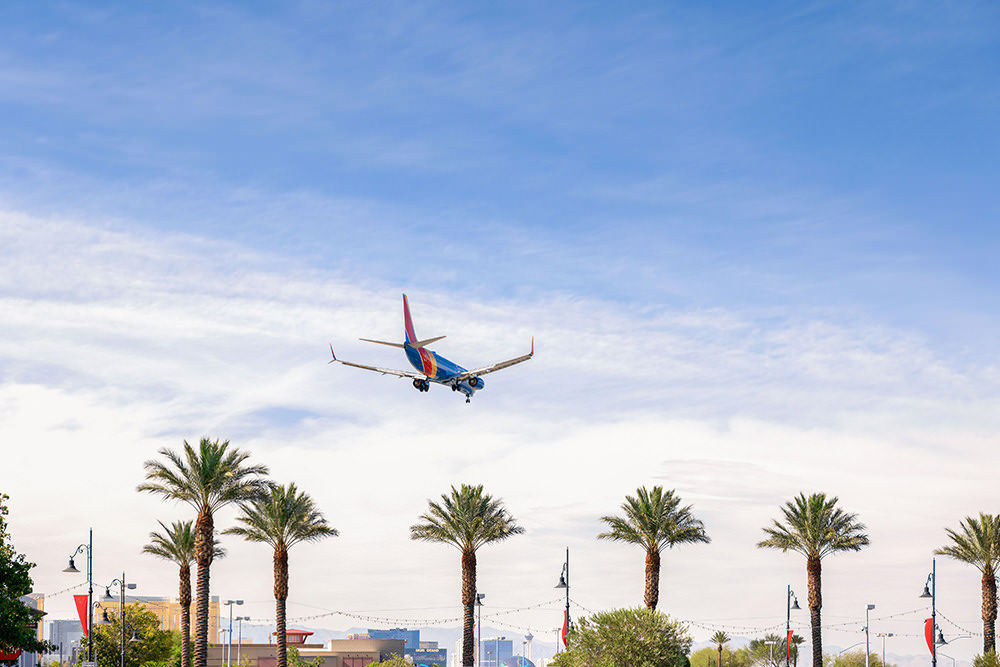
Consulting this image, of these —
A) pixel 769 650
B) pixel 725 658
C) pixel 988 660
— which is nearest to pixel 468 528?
pixel 988 660

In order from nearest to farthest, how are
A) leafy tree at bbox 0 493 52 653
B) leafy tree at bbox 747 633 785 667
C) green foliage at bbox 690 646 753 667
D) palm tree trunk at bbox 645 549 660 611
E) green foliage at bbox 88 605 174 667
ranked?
leafy tree at bbox 0 493 52 653, palm tree trunk at bbox 645 549 660 611, green foliage at bbox 88 605 174 667, leafy tree at bbox 747 633 785 667, green foliage at bbox 690 646 753 667

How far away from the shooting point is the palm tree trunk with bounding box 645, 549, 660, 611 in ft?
210

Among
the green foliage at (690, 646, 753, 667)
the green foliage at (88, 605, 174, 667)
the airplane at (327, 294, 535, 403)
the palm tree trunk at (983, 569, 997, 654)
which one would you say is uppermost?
the airplane at (327, 294, 535, 403)

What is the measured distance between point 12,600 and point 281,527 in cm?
1930

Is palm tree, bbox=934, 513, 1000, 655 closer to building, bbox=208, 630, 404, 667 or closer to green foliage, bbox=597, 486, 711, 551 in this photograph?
green foliage, bbox=597, 486, 711, 551

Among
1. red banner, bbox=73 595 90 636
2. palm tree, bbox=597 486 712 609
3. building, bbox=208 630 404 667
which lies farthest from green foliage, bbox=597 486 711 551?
building, bbox=208 630 404 667

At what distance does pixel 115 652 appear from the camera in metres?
98.4

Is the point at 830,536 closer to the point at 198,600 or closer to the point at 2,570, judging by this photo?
the point at 198,600

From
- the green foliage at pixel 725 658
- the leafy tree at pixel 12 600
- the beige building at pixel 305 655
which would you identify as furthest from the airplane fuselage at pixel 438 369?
the green foliage at pixel 725 658

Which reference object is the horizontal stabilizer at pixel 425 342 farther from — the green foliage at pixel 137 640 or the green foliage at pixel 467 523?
the green foliage at pixel 137 640

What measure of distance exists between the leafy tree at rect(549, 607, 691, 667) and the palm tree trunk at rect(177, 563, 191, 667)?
22.2 meters

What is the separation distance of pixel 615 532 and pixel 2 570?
33862mm

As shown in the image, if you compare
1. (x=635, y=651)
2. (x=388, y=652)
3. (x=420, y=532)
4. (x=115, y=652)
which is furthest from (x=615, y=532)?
(x=388, y=652)

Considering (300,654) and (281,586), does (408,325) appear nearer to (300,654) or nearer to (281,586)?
(281,586)
